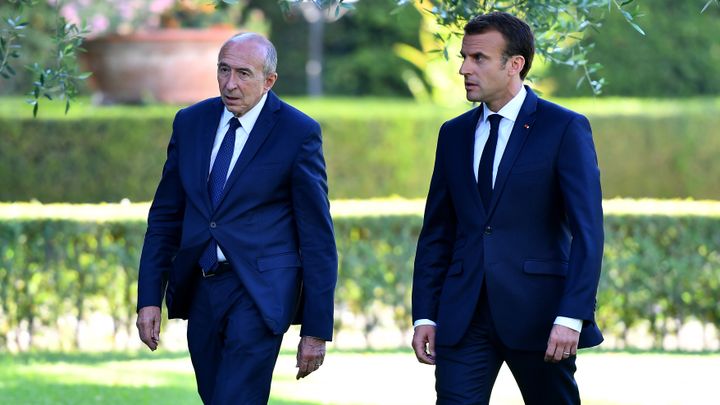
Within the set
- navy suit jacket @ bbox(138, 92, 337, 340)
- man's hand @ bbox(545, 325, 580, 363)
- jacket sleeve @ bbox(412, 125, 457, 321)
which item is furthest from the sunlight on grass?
man's hand @ bbox(545, 325, 580, 363)

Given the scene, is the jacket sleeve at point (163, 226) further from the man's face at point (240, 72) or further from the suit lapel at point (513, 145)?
the suit lapel at point (513, 145)

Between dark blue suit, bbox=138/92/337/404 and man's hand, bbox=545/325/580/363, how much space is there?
2.52 feet

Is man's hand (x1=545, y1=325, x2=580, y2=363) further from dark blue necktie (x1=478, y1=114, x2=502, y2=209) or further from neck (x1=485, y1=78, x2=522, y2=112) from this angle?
neck (x1=485, y1=78, x2=522, y2=112)

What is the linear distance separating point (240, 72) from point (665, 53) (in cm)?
1917

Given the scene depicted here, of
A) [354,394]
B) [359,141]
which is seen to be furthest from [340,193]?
[354,394]

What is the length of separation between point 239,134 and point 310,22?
20.3 metres

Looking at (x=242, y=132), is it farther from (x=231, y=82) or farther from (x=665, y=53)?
(x=665, y=53)

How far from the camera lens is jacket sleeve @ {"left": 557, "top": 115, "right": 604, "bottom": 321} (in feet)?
14.4

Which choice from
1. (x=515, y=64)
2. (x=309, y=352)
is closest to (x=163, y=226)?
(x=309, y=352)

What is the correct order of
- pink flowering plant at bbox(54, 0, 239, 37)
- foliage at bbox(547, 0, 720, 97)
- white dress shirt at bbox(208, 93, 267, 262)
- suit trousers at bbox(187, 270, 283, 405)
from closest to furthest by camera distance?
suit trousers at bbox(187, 270, 283, 405)
white dress shirt at bbox(208, 93, 267, 262)
pink flowering plant at bbox(54, 0, 239, 37)
foliage at bbox(547, 0, 720, 97)

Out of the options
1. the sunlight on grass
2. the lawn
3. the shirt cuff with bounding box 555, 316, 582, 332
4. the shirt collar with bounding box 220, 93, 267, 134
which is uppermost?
the shirt collar with bounding box 220, 93, 267, 134

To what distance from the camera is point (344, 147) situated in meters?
16.0

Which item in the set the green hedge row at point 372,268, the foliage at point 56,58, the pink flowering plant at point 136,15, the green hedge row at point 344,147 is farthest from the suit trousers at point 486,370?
the pink flowering plant at point 136,15

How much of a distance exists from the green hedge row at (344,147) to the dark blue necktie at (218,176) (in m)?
10.5
